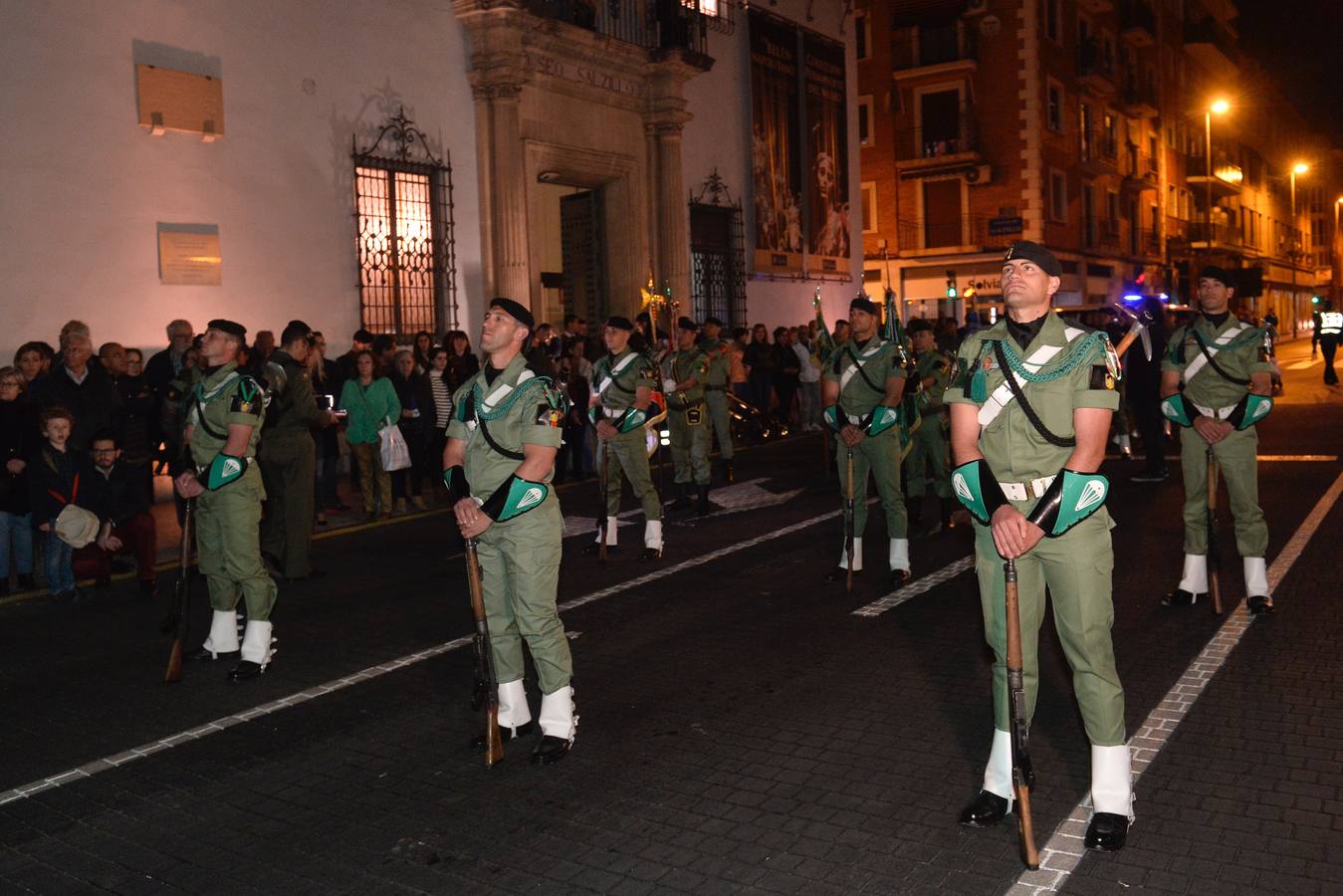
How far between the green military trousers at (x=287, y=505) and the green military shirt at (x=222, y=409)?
2590mm

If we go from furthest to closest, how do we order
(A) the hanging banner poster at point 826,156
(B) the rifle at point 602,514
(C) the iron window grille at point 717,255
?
(A) the hanging banner poster at point 826,156
(C) the iron window grille at point 717,255
(B) the rifle at point 602,514

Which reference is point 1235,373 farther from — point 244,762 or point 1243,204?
point 1243,204

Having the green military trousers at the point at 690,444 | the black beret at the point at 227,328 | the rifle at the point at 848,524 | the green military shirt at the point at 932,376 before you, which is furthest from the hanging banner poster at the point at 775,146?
the black beret at the point at 227,328

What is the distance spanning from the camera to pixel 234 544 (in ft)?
23.9

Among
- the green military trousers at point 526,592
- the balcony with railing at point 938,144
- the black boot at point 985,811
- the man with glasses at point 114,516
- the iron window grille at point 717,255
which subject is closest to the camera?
the black boot at point 985,811

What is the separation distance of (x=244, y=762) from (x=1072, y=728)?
3797 millimetres

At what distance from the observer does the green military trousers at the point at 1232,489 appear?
7.88 m

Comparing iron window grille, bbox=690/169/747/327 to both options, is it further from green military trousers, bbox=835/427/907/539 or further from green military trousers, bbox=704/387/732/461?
green military trousers, bbox=835/427/907/539

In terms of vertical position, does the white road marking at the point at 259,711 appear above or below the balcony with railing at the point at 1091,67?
below

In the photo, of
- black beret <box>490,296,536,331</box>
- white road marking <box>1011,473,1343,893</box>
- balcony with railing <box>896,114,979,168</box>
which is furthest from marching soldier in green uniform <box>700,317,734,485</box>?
balcony with railing <box>896,114,979,168</box>

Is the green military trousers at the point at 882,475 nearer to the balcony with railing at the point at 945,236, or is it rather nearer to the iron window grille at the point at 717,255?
the iron window grille at the point at 717,255

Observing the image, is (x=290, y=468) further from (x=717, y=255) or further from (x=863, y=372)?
(x=717, y=255)

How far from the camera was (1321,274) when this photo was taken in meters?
99.1

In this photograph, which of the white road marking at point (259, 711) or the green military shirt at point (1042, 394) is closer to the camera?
the green military shirt at point (1042, 394)
